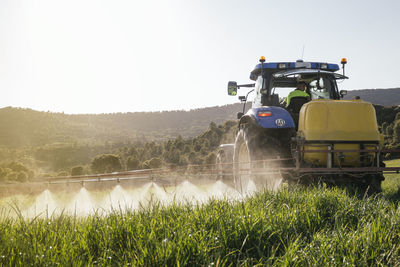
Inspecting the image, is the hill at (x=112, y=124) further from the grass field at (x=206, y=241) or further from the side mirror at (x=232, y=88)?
the grass field at (x=206, y=241)

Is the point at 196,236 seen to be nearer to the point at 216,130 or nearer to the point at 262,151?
the point at 262,151

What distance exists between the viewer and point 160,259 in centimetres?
187

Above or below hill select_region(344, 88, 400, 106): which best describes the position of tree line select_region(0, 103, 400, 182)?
→ below

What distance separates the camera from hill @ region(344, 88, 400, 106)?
79125 mm

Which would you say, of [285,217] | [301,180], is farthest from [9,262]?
[301,180]

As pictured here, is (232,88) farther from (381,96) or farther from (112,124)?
(112,124)

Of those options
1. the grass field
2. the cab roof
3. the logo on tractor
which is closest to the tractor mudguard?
the logo on tractor

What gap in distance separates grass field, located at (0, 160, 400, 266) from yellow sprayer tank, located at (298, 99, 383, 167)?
192cm

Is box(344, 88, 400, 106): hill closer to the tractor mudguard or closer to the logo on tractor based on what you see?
the tractor mudguard

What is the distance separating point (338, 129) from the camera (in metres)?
4.91

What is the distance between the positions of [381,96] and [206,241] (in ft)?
314

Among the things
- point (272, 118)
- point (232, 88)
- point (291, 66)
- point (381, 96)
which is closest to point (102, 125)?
point (381, 96)

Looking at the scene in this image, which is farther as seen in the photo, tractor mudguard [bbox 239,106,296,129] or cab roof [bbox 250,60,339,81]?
cab roof [bbox 250,60,339,81]

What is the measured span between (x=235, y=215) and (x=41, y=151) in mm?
77624
